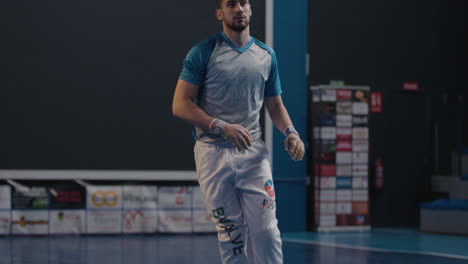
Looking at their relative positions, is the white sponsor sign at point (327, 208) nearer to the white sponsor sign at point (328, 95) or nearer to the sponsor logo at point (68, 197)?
the white sponsor sign at point (328, 95)

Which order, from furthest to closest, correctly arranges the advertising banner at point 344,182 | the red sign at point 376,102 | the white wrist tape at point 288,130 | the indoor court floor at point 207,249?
the red sign at point 376,102, the advertising banner at point 344,182, the indoor court floor at point 207,249, the white wrist tape at point 288,130

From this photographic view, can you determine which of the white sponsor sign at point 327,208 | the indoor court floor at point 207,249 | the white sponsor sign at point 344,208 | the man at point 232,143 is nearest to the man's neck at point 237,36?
the man at point 232,143

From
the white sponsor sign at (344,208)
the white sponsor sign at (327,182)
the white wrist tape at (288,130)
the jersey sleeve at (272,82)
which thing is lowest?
the white sponsor sign at (344,208)

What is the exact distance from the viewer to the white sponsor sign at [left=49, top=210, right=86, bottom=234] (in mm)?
7484

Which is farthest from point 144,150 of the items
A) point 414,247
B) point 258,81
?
point 258,81

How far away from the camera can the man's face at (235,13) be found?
9.88 ft

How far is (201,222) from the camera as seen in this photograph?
7922 mm

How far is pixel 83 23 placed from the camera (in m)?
7.61

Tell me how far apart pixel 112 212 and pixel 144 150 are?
28.9 inches

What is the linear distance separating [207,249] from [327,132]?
2630 mm

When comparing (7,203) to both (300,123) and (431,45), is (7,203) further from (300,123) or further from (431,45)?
(431,45)

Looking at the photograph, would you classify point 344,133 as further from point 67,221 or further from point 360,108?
point 67,221

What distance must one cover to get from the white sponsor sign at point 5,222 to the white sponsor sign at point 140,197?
118 cm

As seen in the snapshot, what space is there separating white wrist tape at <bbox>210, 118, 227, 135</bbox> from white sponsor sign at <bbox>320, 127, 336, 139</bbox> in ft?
18.0
